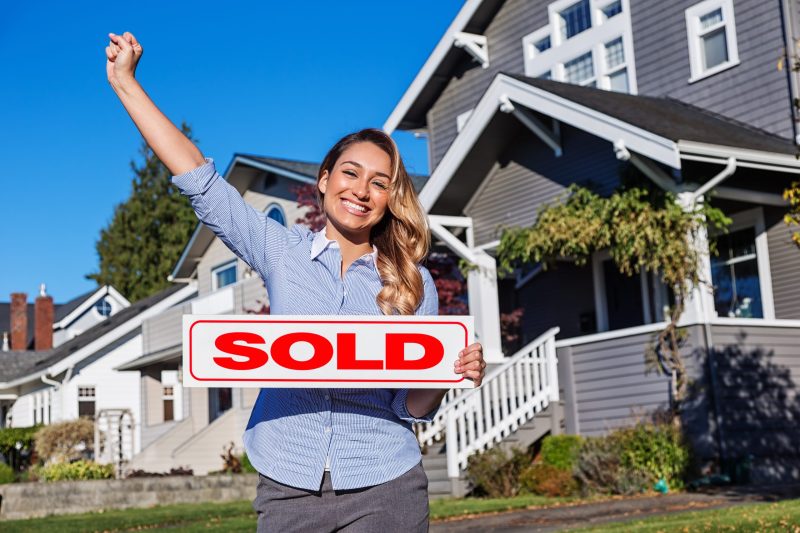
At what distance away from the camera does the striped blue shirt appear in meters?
2.71

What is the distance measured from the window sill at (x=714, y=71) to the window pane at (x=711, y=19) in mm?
735

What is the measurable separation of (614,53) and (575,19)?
1102mm

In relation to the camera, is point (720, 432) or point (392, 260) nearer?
point (392, 260)

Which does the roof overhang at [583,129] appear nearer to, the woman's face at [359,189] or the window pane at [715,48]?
the window pane at [715,48]

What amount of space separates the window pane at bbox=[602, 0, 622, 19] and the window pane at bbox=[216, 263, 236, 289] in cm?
1297

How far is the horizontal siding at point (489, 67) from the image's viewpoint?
63.8 feet

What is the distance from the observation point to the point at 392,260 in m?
2.96

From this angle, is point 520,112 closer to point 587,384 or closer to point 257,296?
point 587,384

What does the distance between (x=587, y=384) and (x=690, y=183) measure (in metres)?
3.09

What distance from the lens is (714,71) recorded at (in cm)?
1591

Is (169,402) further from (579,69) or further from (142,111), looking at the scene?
(142,111)

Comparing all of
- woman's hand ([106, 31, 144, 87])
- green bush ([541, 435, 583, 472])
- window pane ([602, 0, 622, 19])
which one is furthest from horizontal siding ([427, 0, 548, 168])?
woman's hand ([106, 31, 144, 87])

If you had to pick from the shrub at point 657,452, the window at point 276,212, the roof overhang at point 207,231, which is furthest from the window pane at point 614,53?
the window at point 276,212

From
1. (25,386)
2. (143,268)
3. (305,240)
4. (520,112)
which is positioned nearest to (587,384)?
(520,112)
